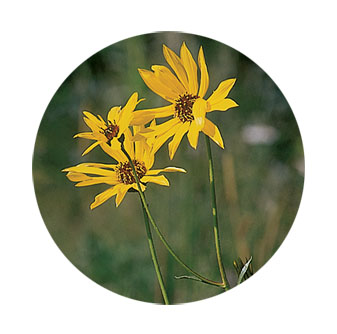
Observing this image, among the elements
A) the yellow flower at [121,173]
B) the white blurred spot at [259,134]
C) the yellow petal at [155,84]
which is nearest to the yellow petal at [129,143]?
the yellow flower at [121,173]

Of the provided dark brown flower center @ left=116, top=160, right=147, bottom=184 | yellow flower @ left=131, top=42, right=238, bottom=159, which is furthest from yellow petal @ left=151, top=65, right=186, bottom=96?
dark brown flower center @ left=116, top=160, right=147, bottom=184

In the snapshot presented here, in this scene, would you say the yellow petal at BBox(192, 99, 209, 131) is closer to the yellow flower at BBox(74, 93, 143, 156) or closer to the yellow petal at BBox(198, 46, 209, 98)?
the yellow petal at BBox(198, 46, 209, 98)

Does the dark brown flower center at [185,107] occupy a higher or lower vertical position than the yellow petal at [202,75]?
lower

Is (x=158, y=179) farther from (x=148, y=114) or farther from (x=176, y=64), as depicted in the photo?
(x=176, y=64)

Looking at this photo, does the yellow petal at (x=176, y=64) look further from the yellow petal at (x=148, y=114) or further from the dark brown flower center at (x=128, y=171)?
the dark brown flower center at (x=128, y=171)

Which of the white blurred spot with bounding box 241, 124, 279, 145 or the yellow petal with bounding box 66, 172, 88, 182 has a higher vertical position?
the white blurred spot with bounding box 241, 124, 279, 145
